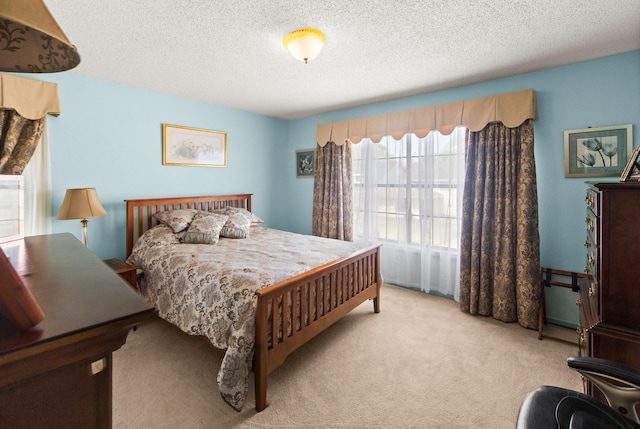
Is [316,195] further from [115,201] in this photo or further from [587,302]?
[587,302]

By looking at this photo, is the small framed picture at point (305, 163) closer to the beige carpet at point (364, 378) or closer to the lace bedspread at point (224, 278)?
the lace bedspread at point (224, 278)

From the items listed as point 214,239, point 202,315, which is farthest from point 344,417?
point 214,239

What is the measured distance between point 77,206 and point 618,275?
383 cm

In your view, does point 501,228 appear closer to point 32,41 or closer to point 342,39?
point 342,39

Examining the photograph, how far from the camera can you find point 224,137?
4246 millimetres

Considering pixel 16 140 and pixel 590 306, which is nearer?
pixel 590 306

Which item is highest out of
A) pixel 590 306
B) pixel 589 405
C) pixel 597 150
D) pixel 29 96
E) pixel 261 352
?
pixel 29 96

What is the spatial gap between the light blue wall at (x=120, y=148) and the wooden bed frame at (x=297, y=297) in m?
0.19

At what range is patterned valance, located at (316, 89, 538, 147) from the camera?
9.50 ft

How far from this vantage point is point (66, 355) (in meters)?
0.51

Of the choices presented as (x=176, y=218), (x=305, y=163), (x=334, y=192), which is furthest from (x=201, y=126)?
(x=334, y=192)

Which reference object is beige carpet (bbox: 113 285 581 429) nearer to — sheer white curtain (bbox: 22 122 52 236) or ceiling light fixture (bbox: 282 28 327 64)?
sheer white curtain (bbox: 22 122 52 236)

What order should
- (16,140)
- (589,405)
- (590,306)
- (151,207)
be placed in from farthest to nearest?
(151,207) → (16,140) → (590,306) → (589,405)

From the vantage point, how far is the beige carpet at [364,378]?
5.85ft
